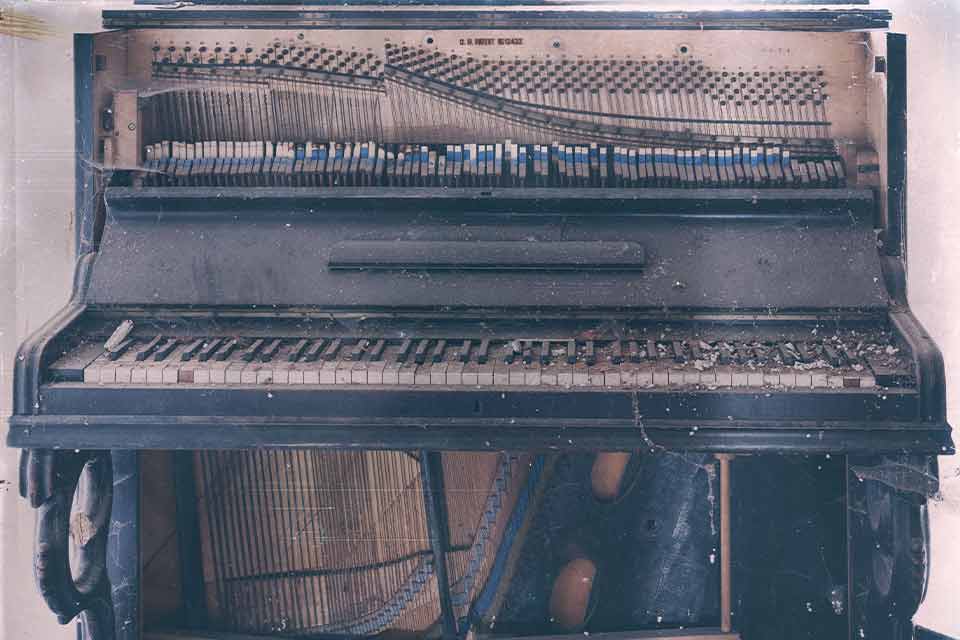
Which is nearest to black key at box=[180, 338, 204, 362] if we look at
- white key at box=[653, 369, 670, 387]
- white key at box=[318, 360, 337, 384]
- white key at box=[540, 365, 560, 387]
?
white key at box=[318, 360, 337, 384]

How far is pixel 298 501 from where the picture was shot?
2.71 metres

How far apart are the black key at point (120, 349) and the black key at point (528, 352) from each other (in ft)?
3.76

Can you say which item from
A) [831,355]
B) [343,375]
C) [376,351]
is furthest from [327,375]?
[831,355]

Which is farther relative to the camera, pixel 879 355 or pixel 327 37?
pixel 327 37

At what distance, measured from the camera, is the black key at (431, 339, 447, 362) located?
2.18 metres

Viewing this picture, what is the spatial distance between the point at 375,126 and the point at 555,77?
1.94 ft

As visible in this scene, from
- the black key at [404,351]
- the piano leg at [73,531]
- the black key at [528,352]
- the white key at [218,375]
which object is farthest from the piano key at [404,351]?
the piano leg at [73,531]

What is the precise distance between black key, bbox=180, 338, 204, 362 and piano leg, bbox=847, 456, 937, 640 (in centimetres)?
198

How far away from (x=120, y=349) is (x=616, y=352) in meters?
1.41

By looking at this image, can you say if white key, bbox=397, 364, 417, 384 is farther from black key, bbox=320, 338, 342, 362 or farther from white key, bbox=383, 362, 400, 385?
Result: black key, bbox=320, 338, 342, 362

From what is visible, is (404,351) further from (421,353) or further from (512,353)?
(512,353)

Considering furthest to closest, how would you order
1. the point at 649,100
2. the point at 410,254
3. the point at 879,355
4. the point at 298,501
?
the point at 298,501, the point at 649,100, the point at 410,254, the point at 879,355

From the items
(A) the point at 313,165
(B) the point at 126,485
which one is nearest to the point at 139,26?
(A) the point at 313,165

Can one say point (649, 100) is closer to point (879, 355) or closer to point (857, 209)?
point (857, 209)
